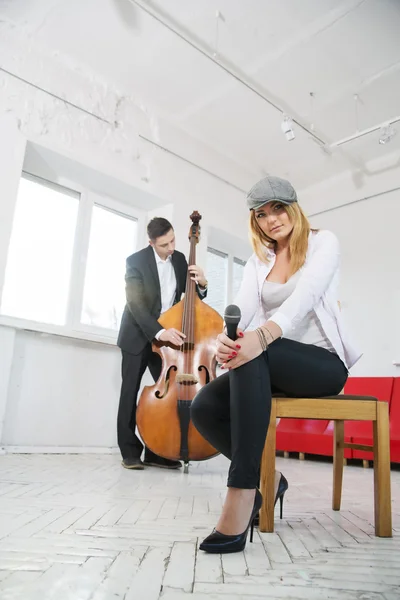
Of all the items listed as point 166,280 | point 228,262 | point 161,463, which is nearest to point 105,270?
point 166,280

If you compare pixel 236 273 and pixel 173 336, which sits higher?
pixel 236 273

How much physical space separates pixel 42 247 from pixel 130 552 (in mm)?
2924

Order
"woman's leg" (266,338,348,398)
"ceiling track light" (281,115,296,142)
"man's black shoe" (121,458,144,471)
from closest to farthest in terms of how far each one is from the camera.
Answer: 1. "woman's leg" (266,338,348,398)
2. "man's black shoe" (121,458,144,471)
3. "ceiling track light" (281,115,296,142)

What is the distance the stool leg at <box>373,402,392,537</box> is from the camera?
4.00 feet

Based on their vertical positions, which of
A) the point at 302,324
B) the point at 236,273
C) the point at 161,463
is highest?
the point at 236,273

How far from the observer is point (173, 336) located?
2322mm

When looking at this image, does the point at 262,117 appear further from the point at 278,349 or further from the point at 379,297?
the point at 278,349

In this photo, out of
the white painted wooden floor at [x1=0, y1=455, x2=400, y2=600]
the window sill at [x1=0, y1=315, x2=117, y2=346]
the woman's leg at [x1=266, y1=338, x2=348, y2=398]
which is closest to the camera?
the white painted wooden floor at [x1=0, y1=455, x2=400, y2=600]

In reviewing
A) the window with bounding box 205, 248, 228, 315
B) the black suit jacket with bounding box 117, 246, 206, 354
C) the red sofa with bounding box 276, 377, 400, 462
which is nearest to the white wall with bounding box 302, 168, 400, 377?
the red sofa with bounding box 276, 377, 400, 462

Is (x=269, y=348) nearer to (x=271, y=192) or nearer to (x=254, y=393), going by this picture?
(x=254, y=393)

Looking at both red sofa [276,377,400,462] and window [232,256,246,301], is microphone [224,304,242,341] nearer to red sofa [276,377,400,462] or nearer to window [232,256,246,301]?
red sofa [276,377,400,462]

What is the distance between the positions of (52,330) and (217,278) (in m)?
2.29

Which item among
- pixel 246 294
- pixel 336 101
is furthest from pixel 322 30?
pixel 246 294

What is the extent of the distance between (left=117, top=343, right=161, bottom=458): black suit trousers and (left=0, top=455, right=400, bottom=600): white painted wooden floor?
0.66m
